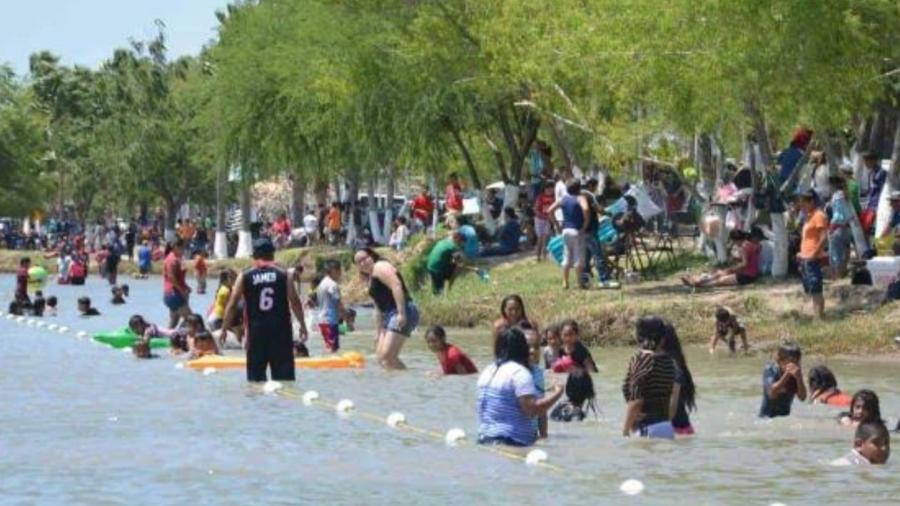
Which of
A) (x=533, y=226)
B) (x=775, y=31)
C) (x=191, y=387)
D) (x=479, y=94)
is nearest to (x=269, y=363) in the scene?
(x=191, y=387)

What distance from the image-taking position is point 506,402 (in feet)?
59.2

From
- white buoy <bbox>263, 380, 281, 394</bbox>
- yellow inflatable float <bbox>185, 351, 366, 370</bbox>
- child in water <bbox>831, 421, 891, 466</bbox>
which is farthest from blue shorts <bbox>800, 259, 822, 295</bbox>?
child in water <bbox>831, 421, 891, 466</bbox>

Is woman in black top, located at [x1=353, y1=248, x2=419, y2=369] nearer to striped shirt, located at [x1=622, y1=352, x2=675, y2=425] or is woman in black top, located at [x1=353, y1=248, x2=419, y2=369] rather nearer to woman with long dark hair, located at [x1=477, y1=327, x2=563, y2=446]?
woman with long dark hair, located at [x1=477, y1=327, x2=563, y2=446]

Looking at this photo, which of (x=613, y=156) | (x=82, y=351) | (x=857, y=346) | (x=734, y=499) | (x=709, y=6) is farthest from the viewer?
(x=613, y=156)

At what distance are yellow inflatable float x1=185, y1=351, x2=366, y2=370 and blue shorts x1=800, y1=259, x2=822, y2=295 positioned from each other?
5.95 m

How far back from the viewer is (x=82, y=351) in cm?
3291

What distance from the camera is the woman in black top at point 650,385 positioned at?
690 inches

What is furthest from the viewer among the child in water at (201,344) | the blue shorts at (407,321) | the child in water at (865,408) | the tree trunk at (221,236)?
the tree trunk at (221,236)

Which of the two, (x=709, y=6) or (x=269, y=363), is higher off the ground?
(x=709, y=6)

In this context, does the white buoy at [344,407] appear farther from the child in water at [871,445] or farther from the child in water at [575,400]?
the child in water at [871,445]

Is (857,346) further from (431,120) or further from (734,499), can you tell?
(431,120)

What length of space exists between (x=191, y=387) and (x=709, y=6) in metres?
9.75

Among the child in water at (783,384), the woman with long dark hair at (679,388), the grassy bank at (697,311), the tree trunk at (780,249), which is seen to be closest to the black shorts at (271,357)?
the child in water at (783,384)

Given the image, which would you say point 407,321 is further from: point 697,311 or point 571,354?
point 697,311
